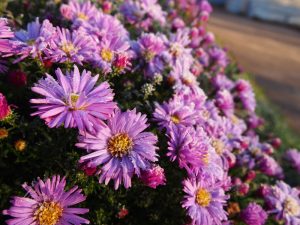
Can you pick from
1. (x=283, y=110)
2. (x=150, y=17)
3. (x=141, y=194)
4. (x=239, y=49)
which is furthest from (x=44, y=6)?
(x=239, y=49)

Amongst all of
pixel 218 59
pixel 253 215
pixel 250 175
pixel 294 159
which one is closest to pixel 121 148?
pixel 253 215

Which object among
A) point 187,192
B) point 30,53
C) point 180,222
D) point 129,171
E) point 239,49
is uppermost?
point 30,53

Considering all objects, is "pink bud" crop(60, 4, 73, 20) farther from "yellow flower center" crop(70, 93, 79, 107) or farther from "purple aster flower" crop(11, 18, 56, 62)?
"yellow flower center" crop(70, 93, 79, 107)

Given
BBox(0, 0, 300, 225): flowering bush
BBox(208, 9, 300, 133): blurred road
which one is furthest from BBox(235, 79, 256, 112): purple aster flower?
BBox(208, 9, 300, 133): blurred road

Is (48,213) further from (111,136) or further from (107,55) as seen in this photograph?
(107,55)

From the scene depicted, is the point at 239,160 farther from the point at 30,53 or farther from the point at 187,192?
the point at 30,53

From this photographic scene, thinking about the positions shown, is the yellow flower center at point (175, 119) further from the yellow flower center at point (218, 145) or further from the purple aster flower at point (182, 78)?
the yellow flower center at point (218, 145)

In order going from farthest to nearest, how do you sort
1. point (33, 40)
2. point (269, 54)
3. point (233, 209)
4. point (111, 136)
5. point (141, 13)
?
point (269, 54), point (141, 13), point (233, 209), point (33, 40), point (111, 136)
